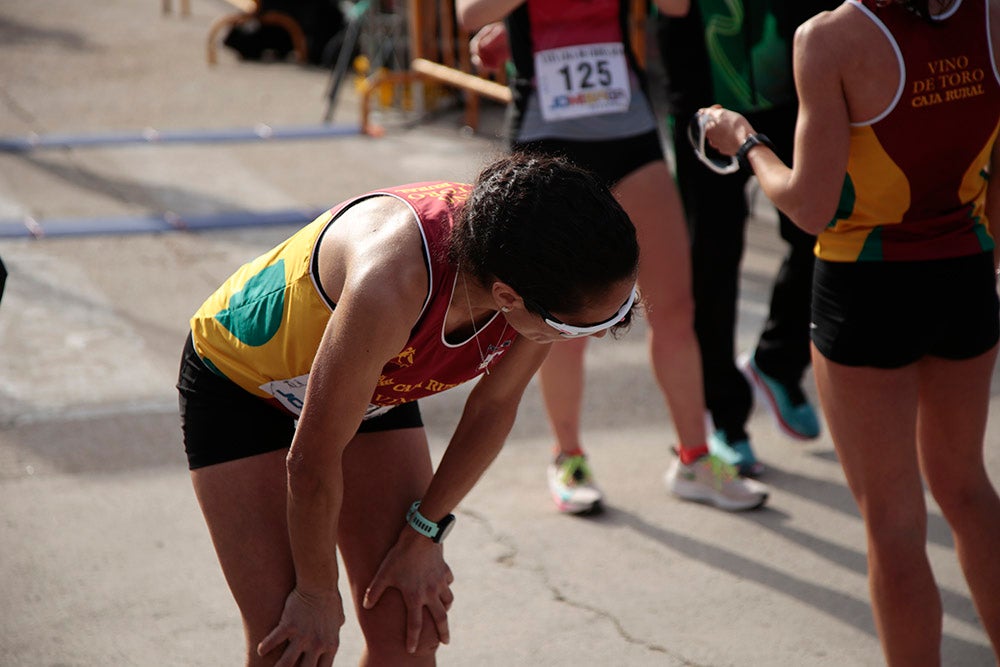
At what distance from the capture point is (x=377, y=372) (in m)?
1.95

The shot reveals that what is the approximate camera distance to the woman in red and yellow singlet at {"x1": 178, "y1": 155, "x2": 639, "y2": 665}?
6.23 ft

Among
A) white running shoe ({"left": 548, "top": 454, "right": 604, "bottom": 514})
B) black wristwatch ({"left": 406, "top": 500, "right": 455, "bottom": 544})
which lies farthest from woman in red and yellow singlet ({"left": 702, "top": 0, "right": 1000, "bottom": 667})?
white running shoe ({"left": 548, "top": 454, "right": 604, "bottom": 514})

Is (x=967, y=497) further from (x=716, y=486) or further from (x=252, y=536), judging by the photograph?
(x=252, y=536)

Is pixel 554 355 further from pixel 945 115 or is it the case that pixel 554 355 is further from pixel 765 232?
pixel 765 232

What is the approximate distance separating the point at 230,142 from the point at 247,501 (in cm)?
636

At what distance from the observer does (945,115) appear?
7.64 feet

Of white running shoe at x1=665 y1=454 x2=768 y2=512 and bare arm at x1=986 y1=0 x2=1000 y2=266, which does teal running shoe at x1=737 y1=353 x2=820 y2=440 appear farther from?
bare arm at x1=986 y1=0 x2=1000 y2=266

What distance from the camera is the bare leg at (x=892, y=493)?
95.0 inches

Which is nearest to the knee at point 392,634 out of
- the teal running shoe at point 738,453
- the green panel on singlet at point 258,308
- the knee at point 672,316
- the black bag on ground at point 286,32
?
the green panel on singlet at point 258,308

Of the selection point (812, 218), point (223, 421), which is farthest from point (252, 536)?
point (812, 218)

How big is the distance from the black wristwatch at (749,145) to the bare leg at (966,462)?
595 millimetres

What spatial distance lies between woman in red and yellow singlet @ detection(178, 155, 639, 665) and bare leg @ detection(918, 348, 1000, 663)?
2.93 ft

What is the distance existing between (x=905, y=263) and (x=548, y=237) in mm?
956

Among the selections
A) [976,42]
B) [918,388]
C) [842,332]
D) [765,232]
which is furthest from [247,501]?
[765,232]
